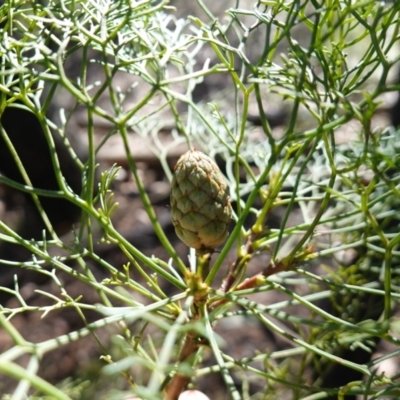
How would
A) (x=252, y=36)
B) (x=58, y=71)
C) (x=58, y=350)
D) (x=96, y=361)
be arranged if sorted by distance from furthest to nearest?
1. (x=252, y=36)
2. (x=58, y=350)
3. (x=96, y=361)
4. (x=58, y=71)

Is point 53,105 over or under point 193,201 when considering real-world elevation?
under

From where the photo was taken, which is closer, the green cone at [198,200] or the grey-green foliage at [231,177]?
the grey-green foliage at [231,177]

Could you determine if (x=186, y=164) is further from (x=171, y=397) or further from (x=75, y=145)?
(x=75, y=145)

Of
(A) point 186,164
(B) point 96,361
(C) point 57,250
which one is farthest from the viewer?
(C) point 57,250

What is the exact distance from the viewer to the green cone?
487 millimetres

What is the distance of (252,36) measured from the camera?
2152 millimetres

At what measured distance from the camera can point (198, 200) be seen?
1.60 feet

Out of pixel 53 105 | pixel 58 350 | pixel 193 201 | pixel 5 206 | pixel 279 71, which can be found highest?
pixel 279 71

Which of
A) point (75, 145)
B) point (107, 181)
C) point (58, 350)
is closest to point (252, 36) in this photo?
point (75, 145)

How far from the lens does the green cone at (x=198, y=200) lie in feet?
1.60

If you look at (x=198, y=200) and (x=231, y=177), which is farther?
(x=231, y=177)

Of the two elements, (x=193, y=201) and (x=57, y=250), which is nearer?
(x=193, y=201)

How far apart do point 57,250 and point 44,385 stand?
1471mm

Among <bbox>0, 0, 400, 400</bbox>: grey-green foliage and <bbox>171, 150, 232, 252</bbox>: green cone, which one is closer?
<bbox>0, 0, 400, 400</bbox>: grey-green foliage
